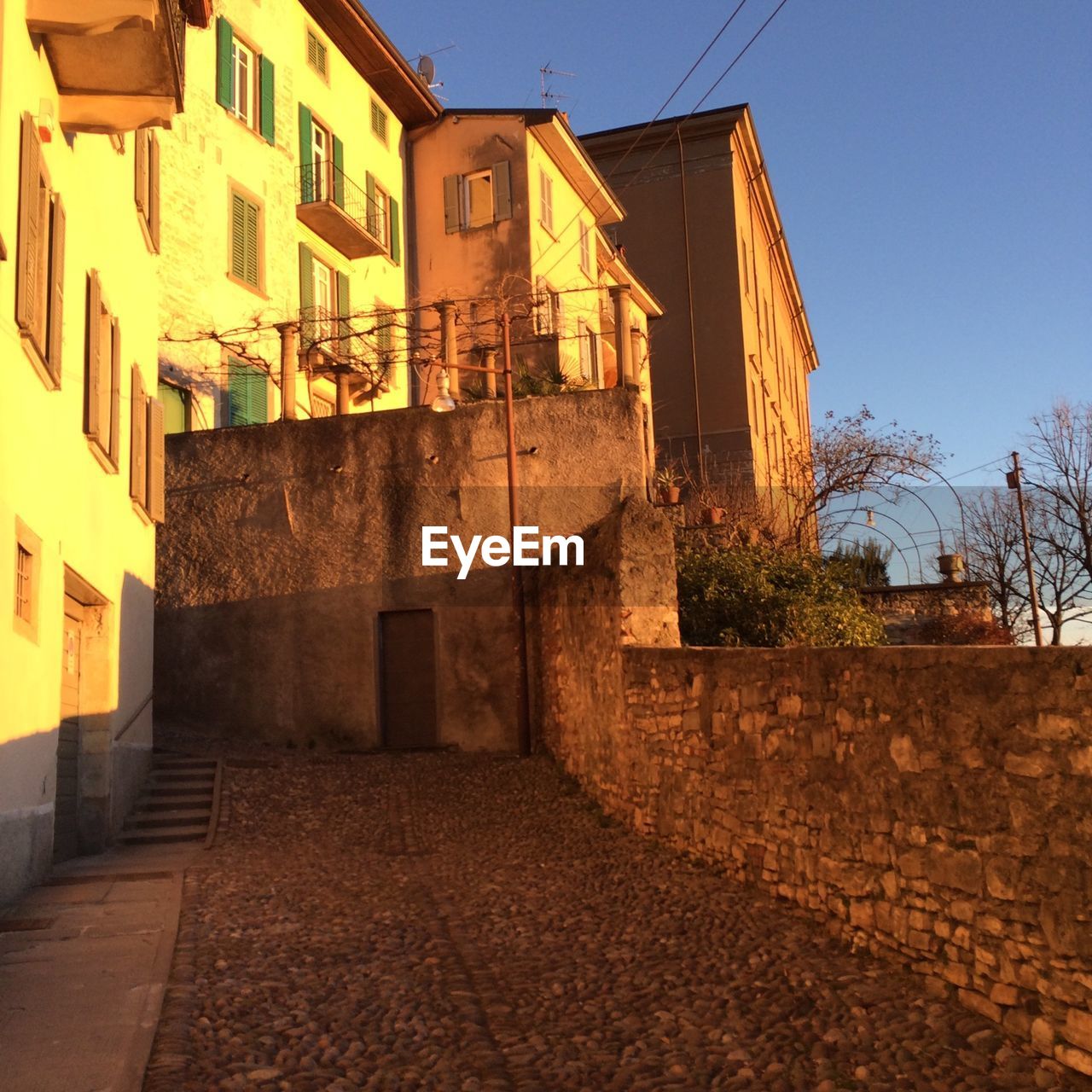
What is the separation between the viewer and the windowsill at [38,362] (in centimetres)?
748

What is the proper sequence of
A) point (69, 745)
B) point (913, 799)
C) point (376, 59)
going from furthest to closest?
point (376, 59) < point (69, 745) < point (913, 799)

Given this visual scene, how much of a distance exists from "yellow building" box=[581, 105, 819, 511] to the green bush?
13.9 meters

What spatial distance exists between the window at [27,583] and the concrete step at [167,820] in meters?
3.64

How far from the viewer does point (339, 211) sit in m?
Result: 20.3

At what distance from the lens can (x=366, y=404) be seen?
2150cm

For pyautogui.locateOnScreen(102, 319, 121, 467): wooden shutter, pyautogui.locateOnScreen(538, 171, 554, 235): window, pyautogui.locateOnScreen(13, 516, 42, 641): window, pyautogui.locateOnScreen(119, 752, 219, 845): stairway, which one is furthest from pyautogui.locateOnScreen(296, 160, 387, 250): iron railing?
pyautogui.locateOnScreen(13, 516, 42, 641): window

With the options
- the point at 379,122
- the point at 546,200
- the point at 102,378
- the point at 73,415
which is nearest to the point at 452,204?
the point at 546,200

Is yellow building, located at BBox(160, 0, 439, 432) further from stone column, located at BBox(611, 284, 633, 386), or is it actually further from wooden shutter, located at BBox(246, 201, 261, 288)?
stone column, located at BBox(611, 284, 633, 386)

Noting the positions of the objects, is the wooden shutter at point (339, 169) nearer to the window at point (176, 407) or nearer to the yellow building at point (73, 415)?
the window at point (176, 407)

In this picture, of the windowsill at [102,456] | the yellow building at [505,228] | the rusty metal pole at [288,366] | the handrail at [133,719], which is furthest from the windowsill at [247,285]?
the windowsill at [102,456]

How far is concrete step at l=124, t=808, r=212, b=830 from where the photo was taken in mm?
11070

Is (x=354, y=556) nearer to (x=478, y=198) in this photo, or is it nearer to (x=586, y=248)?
(x=478, y=198)

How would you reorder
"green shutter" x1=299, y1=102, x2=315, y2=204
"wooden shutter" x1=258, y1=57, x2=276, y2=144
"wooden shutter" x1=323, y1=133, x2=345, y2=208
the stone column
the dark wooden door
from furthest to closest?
"wooden shutter" x1=323, y1=133, x2=345, y2=208 < "green shutter" x1=299, y1=102, x2=315, y2=204 < "wooden shutter" x1=258, y1=57, x2=276, y2=144 < the stone column < the dark wooden door

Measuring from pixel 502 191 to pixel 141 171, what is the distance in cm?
1193
